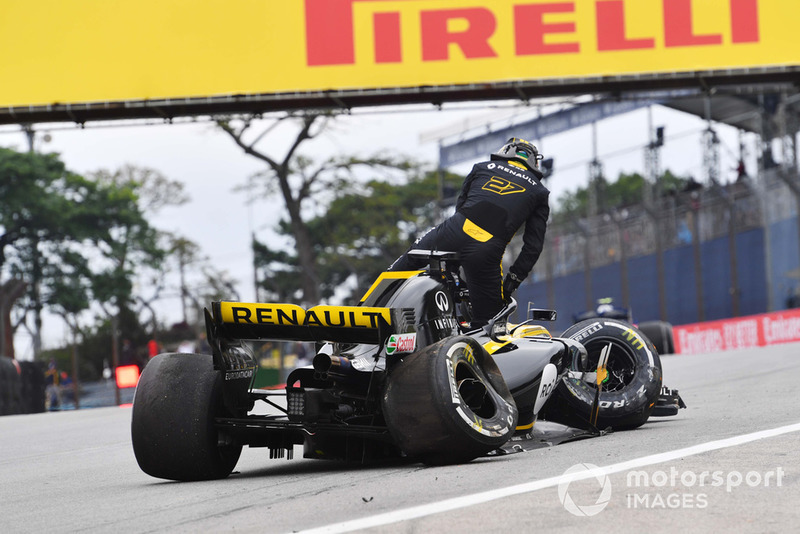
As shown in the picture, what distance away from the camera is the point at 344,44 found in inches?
700

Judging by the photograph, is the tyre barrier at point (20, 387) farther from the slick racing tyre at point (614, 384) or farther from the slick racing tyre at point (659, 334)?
the slick racing tyre at point (614, 384)

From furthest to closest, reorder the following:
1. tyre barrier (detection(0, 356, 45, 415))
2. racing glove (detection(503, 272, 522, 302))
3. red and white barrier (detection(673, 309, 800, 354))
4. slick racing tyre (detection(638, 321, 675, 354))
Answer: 1. red and white barrier (detection(673, 309, 800, 354))
2. slick racing tyre (detection(638, 321, 675, 354))
3. tyre barrier (detection(0, 356, 45, 415))
4. racing glove (detection(503, 272, 522, 302))

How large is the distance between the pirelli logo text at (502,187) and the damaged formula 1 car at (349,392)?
39.2 inches

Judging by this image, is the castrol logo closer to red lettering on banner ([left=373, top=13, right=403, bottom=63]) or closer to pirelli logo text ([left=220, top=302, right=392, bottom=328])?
pirelli logo text ([left=220, top=302, right=392, bottom=328])

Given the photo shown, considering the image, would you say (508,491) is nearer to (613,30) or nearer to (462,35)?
(462,35)

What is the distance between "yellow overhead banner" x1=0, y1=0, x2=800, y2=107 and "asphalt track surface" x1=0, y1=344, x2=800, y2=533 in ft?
35.6

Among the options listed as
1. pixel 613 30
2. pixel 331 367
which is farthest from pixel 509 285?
pixel 613 30

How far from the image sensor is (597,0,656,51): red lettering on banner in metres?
17.9

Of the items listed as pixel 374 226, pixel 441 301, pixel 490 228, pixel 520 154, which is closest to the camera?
pixel 441 301

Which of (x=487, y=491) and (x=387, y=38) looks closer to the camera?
(x=487, y=491)

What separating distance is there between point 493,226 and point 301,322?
1.79 metres

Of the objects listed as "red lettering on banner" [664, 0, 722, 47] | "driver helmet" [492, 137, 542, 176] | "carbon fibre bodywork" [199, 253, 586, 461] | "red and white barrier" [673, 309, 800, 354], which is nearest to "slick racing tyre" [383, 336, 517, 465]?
"carbon fibre bodywork" [199, 253, 586, 461]

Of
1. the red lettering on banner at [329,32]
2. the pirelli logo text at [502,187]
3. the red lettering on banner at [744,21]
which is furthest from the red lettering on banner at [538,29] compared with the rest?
the pirelli logo text at [502,187]

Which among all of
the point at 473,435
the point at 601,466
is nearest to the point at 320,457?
the point at 473,435
